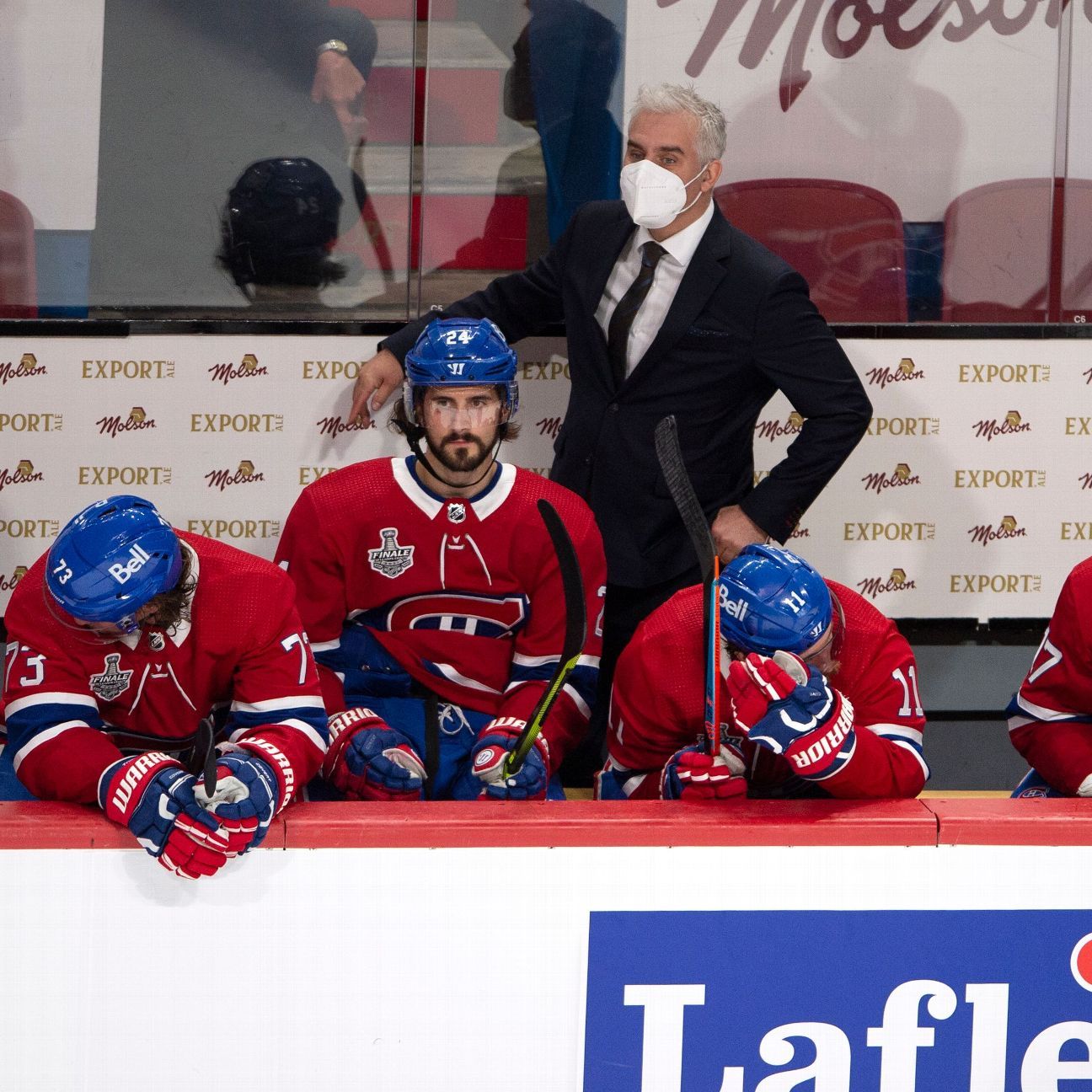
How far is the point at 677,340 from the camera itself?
10.5 feet

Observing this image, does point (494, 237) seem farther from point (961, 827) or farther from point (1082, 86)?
point (961, 827)

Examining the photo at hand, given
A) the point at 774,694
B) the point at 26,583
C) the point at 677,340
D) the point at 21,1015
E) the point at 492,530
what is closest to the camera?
the point at 21,1015

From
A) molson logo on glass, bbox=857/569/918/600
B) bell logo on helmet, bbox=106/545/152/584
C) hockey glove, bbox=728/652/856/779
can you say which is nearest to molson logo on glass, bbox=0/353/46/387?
→ bell logo on helmet, bbox=106/545/152/584

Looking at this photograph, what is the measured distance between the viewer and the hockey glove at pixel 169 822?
1875mm

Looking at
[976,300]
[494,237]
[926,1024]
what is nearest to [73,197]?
[494,237]

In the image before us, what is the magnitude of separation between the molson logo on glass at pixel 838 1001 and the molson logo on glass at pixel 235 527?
2108mm

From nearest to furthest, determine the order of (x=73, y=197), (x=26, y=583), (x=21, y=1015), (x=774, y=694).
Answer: (x=21, y=1015)
(x=774, y=694)
(x=26, y=583)
(x=73, y=197)

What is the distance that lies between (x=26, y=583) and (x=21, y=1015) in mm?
750

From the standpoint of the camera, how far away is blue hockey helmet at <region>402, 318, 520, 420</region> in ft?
9.04

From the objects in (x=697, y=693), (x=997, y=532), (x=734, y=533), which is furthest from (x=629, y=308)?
(x=997, y=532)

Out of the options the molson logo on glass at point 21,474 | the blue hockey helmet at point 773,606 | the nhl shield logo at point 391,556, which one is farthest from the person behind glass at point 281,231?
the blue hockey helmet at point 773,606

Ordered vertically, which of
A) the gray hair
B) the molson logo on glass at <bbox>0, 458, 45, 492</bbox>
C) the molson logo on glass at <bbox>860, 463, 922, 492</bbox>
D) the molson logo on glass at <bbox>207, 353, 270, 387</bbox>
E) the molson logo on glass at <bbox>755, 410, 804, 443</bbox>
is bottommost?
the molson logo on glass at <bbox>0, 458, 45, 492</bbox>

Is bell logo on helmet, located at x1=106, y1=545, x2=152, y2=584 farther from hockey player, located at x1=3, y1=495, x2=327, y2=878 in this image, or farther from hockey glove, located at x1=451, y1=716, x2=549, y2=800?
hockey glove, located at x1=451, y1=716, x2=549, y2=800

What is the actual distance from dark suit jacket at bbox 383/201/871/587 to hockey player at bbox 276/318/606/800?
0.44 meters
